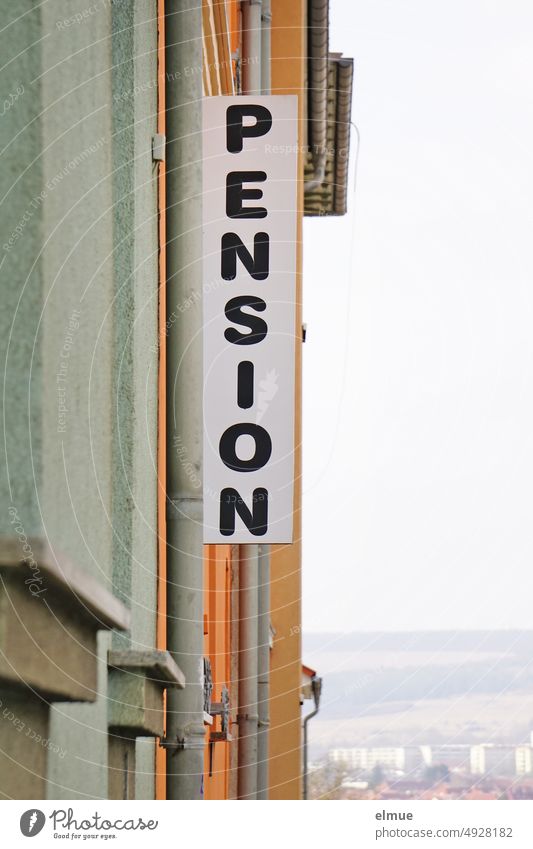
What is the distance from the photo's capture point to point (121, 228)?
13.8ft

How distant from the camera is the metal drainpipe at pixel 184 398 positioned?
5.13 metres

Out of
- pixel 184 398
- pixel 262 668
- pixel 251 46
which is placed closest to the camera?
pixel 184 398

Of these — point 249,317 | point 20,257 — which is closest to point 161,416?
point 249,317

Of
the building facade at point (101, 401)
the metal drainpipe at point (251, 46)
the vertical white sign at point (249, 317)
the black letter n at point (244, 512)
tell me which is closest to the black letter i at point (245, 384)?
the vertical white sign at point (249, 317)

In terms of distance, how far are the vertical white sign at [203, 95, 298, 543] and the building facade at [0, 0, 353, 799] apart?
32.9 inches

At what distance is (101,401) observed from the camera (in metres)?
3.74

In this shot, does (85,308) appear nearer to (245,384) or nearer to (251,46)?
(245,384)

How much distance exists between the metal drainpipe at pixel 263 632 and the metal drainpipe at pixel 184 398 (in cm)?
593

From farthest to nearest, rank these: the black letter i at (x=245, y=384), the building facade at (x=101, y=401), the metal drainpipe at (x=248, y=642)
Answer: the metal drainpipe at (x=248, y=642) → the black letter i at (x=245, y=384) → the building facade at (x=101, y=401)

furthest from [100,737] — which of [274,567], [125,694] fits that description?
[274,567]

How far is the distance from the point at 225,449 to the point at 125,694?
7.54ft

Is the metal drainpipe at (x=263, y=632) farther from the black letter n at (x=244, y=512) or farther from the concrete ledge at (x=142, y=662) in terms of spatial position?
the concrete ledge at (x=142, y=662)

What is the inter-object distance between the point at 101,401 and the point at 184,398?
1490 mm

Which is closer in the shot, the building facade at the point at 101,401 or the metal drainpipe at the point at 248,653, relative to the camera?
the building facade at the point at 101,401
